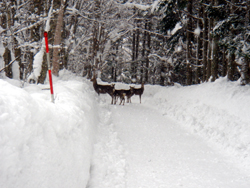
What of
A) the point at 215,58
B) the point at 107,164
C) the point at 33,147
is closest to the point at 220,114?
the point at 107,164

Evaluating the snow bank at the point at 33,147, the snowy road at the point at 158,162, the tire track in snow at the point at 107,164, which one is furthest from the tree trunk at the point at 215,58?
the snow bank at the point at 33,147

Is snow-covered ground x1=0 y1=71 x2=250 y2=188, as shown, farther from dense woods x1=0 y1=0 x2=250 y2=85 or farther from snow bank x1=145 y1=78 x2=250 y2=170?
dense woods x1=0 y1=0 x2=250 y2=85

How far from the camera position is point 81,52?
3250 cm

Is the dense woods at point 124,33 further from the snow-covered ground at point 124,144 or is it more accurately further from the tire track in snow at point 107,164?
the tire track in snow at point 107,164

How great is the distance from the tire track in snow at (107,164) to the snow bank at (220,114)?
10.9ft

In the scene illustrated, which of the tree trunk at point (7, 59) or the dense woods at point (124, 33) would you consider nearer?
the dense woods at point (124, 33)

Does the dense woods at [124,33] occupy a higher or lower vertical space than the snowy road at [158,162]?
higher

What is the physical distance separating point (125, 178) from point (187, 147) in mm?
2943

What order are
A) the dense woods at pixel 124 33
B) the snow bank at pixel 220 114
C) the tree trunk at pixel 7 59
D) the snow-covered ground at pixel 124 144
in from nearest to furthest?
the snow-covered ground at pixel 124 144 → the snow bank at pixel 220 114 → the dense woods at pixel 124 33 → the tree trunk at pixel 7 59

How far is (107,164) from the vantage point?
5562 millimetres

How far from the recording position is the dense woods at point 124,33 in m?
10.2

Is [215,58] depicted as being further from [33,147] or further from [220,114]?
[33,147]

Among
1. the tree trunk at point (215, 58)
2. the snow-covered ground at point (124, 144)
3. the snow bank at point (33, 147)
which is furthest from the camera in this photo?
the tree trunk at point (215, 58)

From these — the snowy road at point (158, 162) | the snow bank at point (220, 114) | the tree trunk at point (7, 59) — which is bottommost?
the snowy road at point (158, 162)
